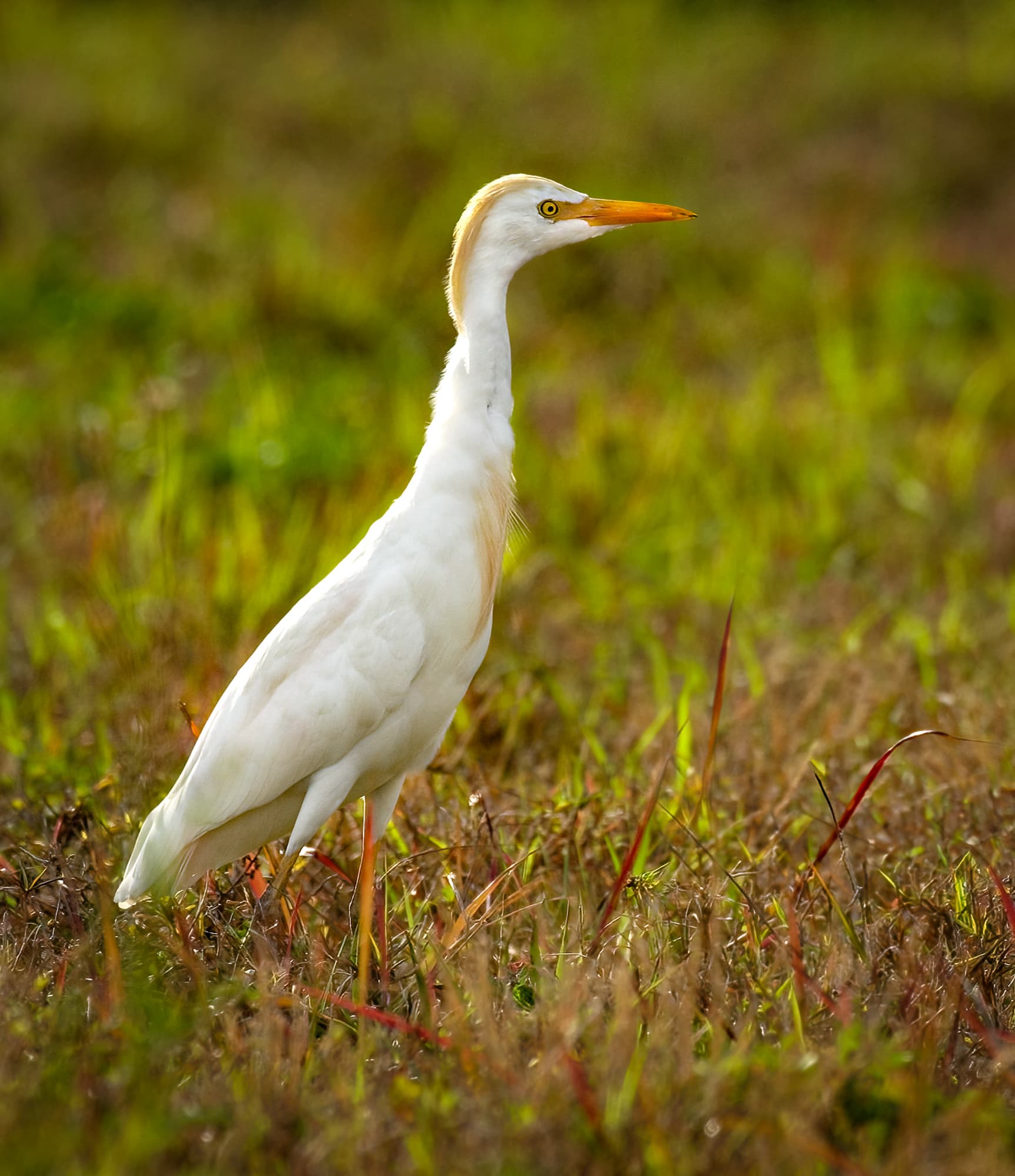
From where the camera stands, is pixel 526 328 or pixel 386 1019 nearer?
pixel 386 1019

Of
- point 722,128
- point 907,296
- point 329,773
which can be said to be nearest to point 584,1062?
point 329,773

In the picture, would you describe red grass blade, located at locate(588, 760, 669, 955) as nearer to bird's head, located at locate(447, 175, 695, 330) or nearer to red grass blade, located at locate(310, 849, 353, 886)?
red grass blade, located at locate(310, 849, 353, 886)

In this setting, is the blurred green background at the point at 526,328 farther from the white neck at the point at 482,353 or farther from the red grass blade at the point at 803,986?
the red grass blade at the point at 803,986

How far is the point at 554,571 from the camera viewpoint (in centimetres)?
413

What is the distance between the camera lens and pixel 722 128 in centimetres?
850

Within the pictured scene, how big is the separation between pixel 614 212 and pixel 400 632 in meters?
0.82

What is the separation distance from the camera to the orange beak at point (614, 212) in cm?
216

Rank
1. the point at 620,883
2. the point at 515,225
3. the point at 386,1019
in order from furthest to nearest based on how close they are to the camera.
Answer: the point at 515,225
the point at 620,883
the point at 386,1019

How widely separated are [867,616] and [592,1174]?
8.35ft

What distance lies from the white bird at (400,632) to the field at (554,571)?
18 cm

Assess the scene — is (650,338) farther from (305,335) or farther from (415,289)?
(305,335)

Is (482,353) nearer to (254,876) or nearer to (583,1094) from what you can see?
(254,876)

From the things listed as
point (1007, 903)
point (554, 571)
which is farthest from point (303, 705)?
point (554, 571)

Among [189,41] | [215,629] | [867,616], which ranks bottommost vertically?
[867,616]
